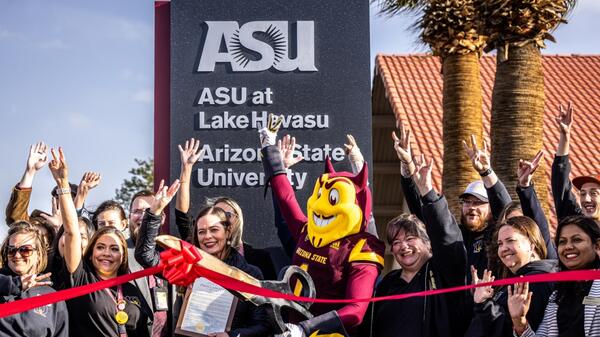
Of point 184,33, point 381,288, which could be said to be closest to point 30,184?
point 184,33

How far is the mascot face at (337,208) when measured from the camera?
5848 millimetres

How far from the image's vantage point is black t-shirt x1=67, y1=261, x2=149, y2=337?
578cm

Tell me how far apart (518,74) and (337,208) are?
16.7ft

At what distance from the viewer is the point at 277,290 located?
17.0 ft

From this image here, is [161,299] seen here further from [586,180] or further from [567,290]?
[586,180]

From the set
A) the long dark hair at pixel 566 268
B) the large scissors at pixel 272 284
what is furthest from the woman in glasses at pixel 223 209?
the long dark hair at pixel 566 268

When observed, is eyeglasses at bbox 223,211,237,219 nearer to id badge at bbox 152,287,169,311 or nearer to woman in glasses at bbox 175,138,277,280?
woman in glasses at bbox 175,138,277,280

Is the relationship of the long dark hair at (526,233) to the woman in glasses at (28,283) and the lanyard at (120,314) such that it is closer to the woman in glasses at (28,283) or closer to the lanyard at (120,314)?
the lanyard at (120,314)

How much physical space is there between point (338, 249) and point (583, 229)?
151 centimetres

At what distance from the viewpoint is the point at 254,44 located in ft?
Answer: 27.0

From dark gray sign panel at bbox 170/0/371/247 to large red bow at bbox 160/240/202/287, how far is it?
318 centimetres

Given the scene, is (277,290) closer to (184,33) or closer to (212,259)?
(212,259)

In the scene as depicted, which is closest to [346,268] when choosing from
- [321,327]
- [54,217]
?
[321,327]

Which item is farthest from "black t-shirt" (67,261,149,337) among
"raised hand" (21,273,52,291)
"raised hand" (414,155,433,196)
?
"raised hand" (414,155,433,196)
